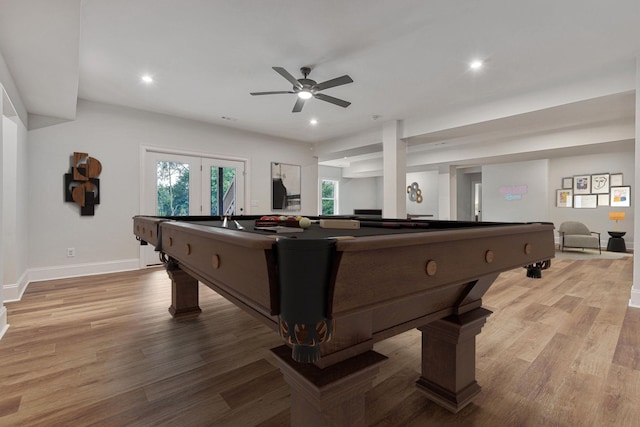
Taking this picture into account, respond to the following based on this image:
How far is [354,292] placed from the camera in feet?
1.97

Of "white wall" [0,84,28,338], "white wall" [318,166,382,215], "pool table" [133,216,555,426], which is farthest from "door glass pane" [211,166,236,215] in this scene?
"white wall" [318,166,382,215]

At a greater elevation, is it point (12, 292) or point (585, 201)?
point (585, 201)

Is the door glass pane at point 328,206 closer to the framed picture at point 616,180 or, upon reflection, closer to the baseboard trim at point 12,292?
the framed picture at point 616,180

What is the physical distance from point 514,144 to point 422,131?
9.08 feet

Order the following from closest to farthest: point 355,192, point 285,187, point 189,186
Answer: point 189,186
point 285,187
point 355,192

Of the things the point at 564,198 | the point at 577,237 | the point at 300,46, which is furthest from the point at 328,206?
the point at 300,46

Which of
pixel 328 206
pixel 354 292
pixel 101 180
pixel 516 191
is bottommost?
pixel 354 292

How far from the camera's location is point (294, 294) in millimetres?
556

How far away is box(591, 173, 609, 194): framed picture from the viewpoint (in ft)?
23.3

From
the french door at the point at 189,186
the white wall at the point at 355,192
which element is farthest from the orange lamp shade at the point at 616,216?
the french door at the point at 189,186

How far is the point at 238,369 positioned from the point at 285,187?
497 cm

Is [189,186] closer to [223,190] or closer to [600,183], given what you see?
[223,190]

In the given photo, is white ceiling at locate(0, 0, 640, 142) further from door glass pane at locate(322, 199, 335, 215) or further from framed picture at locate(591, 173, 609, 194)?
door glass pane at locate(322, 199, 335, 215)

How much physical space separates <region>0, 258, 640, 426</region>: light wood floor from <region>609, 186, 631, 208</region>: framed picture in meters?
5.86
